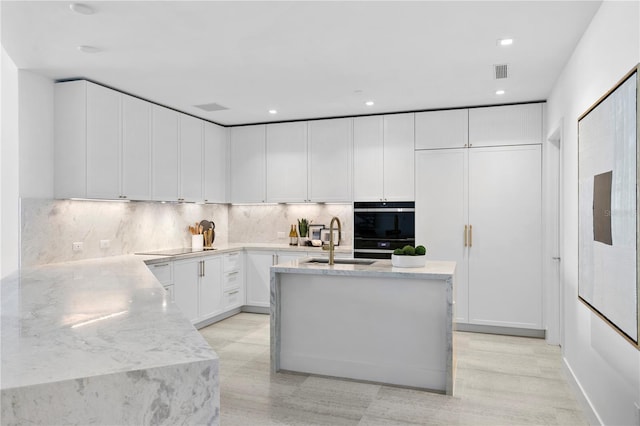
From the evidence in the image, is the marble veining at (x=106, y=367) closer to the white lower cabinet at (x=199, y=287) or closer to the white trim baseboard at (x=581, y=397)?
the white trim baseboard at (x=581, y=397)

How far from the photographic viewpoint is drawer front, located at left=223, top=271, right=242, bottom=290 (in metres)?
5.62

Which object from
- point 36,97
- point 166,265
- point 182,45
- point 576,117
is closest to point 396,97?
point 576,117

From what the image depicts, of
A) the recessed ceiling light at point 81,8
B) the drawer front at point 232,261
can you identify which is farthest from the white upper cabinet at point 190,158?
the recessed ceiling light at point 81,8

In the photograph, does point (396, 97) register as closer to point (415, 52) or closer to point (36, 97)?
point (415, 52)

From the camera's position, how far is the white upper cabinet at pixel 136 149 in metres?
4.44

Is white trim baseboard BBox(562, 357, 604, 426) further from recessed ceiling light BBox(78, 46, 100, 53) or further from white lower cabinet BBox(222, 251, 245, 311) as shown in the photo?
recessed ceiling light BBox(78, 46, 100, 53)

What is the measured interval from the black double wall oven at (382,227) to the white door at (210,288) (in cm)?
173

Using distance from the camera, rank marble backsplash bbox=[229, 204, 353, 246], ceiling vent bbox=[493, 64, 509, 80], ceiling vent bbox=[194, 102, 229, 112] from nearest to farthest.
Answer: ceiling vent bbox=[493, 64, 509, 80] < ceiling vent bbox=[194, 102, 229, 112] < marble backsplash bbox=[229, 204, 353, 246]

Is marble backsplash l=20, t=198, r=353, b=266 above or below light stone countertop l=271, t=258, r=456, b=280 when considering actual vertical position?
above

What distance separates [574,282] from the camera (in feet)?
10.8

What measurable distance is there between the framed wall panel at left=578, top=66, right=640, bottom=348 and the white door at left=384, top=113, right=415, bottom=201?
8.42ft

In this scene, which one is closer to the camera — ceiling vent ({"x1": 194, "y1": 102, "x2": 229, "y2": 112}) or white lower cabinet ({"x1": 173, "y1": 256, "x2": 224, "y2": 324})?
white lower cabinet ({"x1": 173, "y1": 256, "x2": 224, "y2": 324})

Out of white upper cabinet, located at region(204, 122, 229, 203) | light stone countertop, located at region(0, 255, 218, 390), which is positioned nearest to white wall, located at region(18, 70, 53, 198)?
light stone countertop, located at region(0, 255, 218, 390)

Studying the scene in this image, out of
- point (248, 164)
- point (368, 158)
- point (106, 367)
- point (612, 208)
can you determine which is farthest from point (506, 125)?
point (106, 367)
